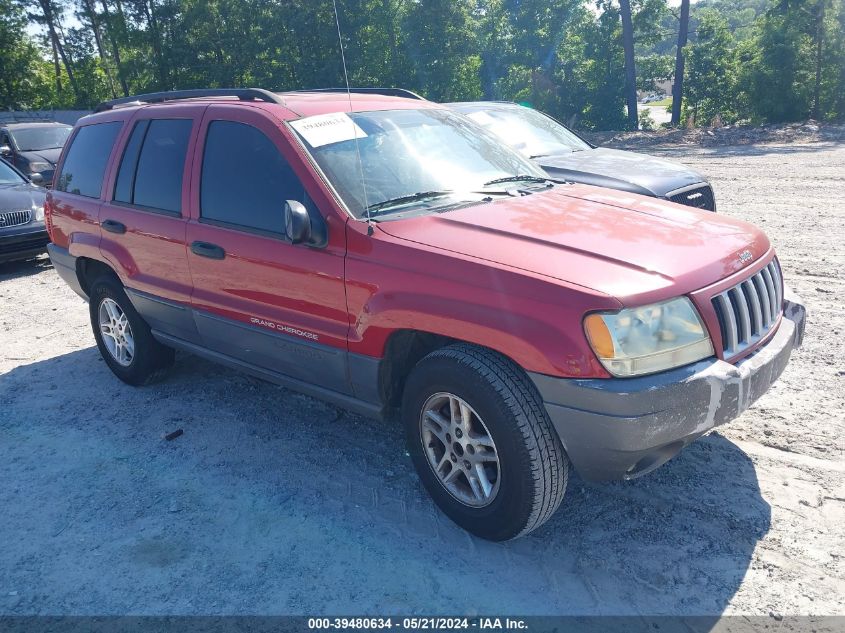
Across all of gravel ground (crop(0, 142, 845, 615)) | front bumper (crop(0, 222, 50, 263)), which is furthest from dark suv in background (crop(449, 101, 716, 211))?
front bumper (crop(0, 222, 50, 263))

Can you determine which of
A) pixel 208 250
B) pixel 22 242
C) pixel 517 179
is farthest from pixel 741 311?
pixel 22 242

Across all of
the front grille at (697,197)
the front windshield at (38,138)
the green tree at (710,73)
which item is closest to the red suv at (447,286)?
the front grille at (697,197)

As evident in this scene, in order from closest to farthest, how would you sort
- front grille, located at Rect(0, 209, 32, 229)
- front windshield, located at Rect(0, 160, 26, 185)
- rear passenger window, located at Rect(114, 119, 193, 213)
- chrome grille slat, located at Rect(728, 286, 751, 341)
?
chrome grille slat, located at Rect(728, 286, 751, 341), rear passenger window, located at Rect(114, 119, 193, 213), front grille, located at Rect(0, 209, 32, 229), front windshield, located at Rect(0, 160, 26, 185)

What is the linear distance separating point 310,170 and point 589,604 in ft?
7.90

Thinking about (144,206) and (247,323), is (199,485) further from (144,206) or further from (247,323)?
(144,206)

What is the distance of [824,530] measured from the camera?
10.2 feet

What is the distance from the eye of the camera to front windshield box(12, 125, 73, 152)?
1496 centimetres

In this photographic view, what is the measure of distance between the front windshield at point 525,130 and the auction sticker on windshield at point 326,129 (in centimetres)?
418

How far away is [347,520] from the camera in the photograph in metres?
3.42

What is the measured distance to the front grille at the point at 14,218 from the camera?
896 centimetres

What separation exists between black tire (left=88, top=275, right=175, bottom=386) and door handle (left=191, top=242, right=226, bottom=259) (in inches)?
44.9

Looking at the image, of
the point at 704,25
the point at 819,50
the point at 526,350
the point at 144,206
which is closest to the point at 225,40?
the point at 704,25

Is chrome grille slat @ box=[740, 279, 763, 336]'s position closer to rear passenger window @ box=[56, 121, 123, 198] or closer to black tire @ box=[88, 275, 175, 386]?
black tire @ box=[88, 275, 175, 386]

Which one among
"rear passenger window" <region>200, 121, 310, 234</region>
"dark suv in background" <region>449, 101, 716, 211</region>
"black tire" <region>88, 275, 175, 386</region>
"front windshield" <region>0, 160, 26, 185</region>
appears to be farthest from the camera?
"front windshield" <region>0, 160, 26, 185</region>
